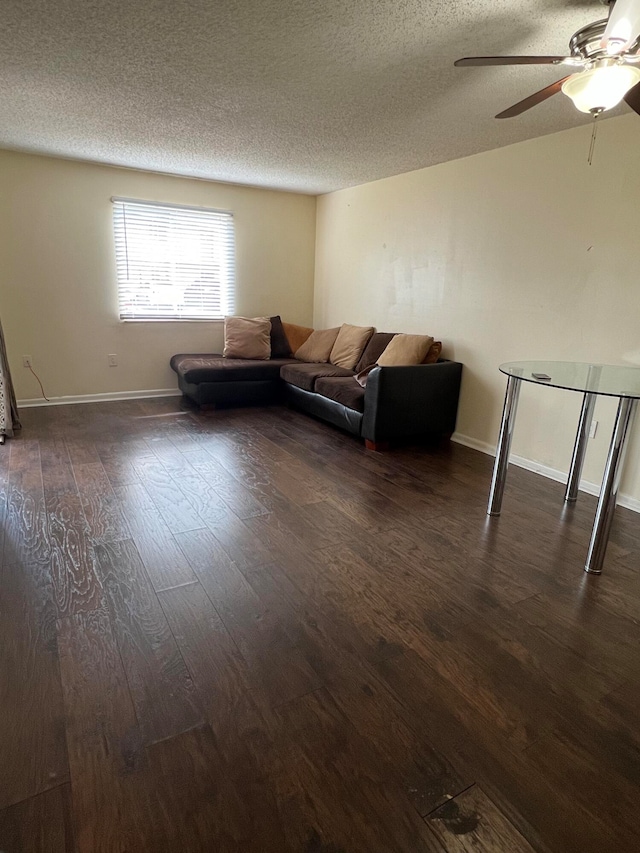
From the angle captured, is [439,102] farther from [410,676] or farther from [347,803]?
[347,803]

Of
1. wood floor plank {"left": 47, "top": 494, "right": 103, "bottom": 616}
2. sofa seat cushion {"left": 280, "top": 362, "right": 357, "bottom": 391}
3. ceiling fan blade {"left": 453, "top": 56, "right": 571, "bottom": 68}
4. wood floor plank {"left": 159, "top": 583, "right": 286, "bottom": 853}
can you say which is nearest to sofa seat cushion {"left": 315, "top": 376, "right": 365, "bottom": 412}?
sofa seat cushion {"left": 280, "top": 362, "right": 357, "bottom": 391}

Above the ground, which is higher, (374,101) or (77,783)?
(374,101)

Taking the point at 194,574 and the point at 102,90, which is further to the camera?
the point at 102,90

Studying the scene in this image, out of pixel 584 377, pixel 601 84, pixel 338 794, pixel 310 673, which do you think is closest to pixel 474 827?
pixel 338 794

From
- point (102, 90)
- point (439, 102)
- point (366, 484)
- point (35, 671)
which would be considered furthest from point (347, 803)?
point (102, 90)

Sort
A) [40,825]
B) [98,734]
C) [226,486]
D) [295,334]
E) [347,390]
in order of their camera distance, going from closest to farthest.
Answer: [40,825] → [98,734] → [226,486] → [347,390] → [295,334]

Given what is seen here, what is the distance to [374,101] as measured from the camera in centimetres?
259

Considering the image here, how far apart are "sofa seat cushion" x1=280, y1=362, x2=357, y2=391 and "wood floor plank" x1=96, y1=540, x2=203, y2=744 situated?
2.54 m

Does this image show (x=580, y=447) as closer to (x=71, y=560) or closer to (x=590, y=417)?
(x=590, y=417)

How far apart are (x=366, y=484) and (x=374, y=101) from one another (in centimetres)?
223

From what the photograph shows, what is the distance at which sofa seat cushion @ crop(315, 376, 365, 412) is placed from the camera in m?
3.69

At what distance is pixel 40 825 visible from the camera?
1033 millimetres

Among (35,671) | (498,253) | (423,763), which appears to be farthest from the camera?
(498,253)

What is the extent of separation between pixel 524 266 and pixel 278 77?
2.00 m
